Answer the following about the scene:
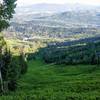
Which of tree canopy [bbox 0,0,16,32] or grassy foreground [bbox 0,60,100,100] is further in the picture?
tree canopy [bbox 0,0,16,32]

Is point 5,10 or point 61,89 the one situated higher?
point 5,10

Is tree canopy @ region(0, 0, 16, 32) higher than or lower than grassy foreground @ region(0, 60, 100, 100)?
higher

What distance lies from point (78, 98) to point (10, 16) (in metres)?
23.4

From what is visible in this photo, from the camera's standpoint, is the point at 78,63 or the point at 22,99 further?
the point at 78,63

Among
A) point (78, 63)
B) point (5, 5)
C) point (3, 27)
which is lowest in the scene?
point (78, 63)

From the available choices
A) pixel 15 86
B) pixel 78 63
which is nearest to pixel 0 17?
pixel 15 86

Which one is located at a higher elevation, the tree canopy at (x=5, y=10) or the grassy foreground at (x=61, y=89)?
the tree canopy at (x=5, y=10)

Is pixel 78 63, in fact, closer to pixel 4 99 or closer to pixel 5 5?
pixel 5 5

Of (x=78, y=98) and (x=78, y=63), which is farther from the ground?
(x=78, y=98)

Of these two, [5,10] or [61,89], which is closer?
[5,10]

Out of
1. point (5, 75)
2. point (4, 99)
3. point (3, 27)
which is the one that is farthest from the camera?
point (5, 75)

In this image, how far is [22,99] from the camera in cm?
4225

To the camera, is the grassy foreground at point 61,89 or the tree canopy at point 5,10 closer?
the grassy foreground at point 61,89

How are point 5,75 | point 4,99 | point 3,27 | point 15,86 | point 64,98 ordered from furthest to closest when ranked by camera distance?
point 5,75, point 15,86, point 3,27, point 4,99, point 64,98
